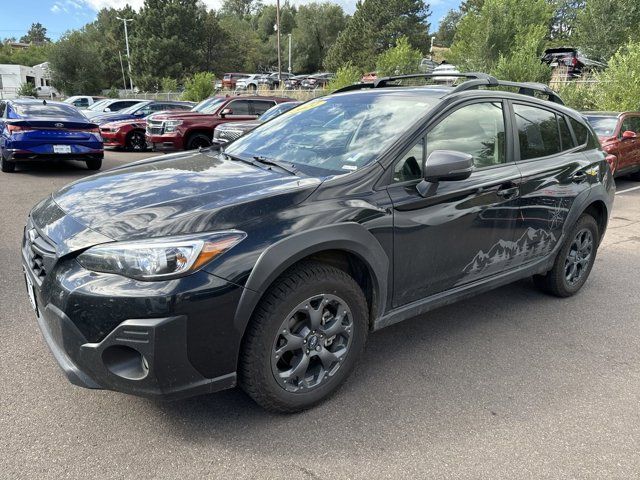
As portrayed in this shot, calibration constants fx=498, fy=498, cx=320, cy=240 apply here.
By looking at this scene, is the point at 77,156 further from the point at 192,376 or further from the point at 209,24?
the point at 209,24

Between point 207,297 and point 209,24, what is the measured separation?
65.9 m

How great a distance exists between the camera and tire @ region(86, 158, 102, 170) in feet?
33.9

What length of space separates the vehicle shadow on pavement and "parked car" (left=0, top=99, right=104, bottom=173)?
8354mm

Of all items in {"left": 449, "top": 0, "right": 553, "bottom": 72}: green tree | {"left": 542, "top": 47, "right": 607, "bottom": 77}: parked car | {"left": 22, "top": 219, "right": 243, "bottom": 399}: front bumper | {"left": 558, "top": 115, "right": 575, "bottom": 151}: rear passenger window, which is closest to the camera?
{"left": 22, "top": 219, "right": 243, "bottom": 399}: front bumper

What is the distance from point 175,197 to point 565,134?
3.29 m

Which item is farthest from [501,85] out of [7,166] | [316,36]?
[316,36]

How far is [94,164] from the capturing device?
10.7 meters

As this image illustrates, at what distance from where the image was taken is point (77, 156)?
32.3 feet

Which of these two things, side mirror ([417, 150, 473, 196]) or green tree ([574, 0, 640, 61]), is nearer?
side mirror ([417, 150, 473, 196])

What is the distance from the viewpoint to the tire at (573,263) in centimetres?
418

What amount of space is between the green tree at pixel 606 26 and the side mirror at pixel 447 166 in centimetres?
2975

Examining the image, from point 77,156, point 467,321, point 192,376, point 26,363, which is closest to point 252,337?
point 192,376

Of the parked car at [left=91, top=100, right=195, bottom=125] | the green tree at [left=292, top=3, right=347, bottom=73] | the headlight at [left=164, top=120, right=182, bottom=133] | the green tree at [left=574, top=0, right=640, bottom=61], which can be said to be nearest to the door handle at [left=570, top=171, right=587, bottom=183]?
the headlight at [left=164, top=120, right=182, bottom=133]

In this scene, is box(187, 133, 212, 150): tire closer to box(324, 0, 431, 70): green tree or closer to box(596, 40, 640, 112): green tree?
box(596, 40, 640, 112): green tree
